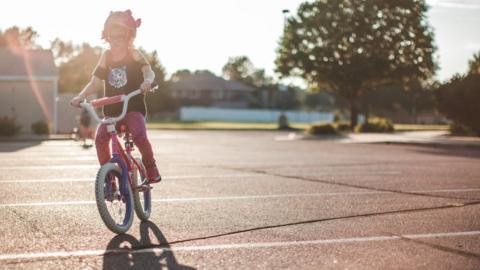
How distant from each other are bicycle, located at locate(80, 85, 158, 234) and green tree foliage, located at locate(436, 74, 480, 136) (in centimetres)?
2270

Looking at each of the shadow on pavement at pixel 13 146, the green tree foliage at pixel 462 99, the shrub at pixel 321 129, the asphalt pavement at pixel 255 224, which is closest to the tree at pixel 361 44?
the shrub at pixel 321 129

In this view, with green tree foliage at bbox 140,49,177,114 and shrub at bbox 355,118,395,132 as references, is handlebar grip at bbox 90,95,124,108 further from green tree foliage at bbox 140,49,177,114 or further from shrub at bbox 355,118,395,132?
green tree foliage at bbox 140,49,177,114

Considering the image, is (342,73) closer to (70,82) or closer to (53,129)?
(53,129)

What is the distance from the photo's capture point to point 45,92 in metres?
36.2

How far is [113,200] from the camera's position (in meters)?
5.76

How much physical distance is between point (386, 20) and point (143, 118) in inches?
1662

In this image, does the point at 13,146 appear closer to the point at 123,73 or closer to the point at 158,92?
the point at 123,73

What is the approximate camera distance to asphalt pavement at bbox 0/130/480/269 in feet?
15.7

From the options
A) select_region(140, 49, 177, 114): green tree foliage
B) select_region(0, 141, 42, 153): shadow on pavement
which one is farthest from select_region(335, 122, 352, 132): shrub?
select_region(140, 49, 177, 114): green tree foliage

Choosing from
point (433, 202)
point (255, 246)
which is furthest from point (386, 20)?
point (255, 246)

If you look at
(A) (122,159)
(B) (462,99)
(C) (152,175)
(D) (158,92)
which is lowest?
(C) (152,175)

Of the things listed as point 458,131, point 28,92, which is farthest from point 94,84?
point 28,92

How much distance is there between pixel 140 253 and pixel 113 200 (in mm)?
917

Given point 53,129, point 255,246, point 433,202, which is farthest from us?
point 53,129
